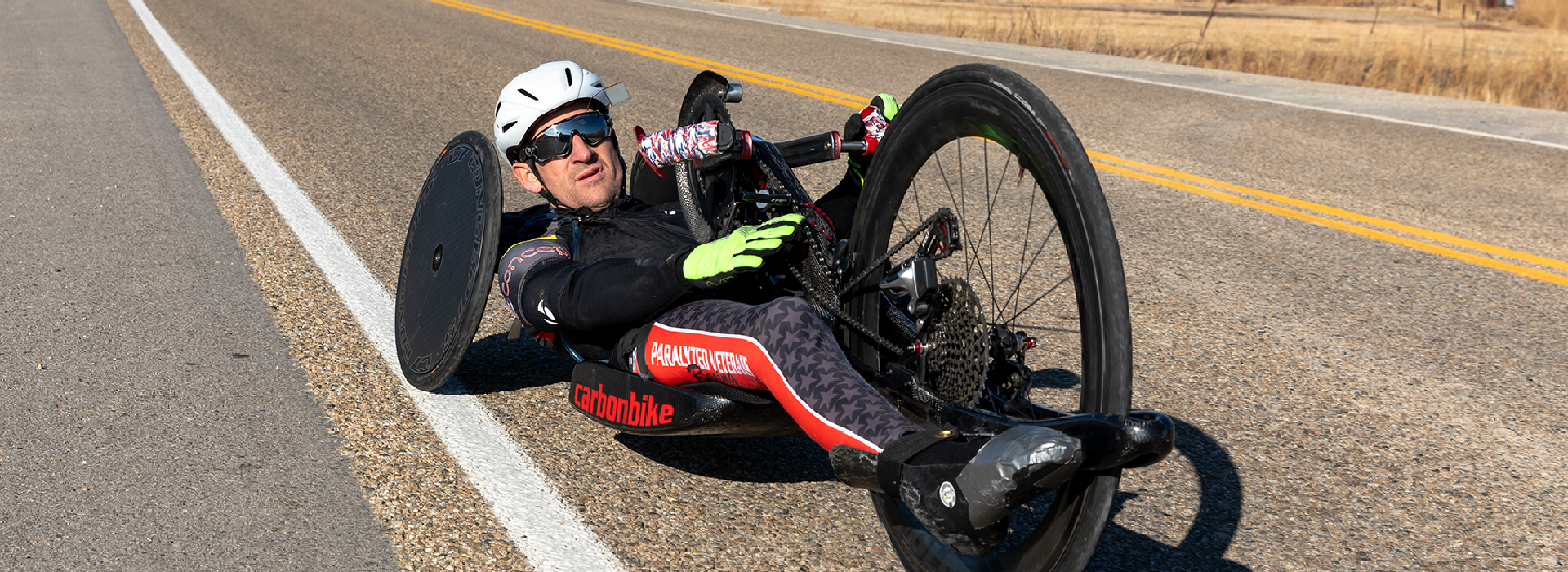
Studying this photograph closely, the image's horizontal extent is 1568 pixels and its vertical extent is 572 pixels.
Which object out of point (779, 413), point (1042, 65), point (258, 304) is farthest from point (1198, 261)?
point (1042, 65)

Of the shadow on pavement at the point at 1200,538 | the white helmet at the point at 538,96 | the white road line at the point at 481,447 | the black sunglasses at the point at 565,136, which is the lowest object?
the shadow on pavement at the point at 1200,538

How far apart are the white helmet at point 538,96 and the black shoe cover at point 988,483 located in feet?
5.87

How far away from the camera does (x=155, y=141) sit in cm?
775

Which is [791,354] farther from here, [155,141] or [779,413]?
[155,141]

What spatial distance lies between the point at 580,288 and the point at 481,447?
688 mm

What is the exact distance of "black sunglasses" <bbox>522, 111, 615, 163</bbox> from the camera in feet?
11.6

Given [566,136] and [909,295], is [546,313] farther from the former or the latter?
[909,295]

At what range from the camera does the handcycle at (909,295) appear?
2.15 meters

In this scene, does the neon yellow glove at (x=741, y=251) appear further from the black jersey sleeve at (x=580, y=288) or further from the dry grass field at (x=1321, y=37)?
the dry grass field at (x=1321, y=37)

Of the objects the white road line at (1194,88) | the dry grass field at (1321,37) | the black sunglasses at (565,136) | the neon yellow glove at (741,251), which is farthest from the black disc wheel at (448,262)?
the dry grass field at (1321,37)

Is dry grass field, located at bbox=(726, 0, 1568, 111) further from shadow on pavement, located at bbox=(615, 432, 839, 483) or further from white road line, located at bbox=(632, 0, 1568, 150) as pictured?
shadow on pavement, located at bbox=(615, 432, 839, 483)

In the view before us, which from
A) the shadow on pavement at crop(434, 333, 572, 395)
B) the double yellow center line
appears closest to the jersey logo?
the shadow on pavement at crop(434, 333, 572, 395)

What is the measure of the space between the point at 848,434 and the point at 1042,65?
11.3 metres

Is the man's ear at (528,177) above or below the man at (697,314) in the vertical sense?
above
